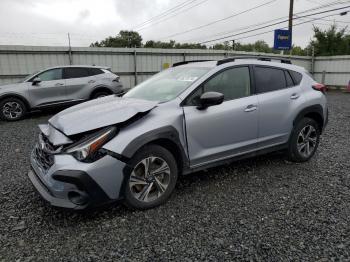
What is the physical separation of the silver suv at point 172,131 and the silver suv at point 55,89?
6.02 m

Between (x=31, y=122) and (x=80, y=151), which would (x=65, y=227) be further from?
(x=31, y=122)

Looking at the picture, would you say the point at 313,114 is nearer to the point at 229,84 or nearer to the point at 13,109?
the point at 229,84

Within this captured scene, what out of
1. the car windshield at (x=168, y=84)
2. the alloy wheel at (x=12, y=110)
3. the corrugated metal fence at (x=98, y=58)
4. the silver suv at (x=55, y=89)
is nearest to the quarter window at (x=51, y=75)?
the silver suv at (x=55, y=89)

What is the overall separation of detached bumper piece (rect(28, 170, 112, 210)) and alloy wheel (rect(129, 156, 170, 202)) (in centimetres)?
36

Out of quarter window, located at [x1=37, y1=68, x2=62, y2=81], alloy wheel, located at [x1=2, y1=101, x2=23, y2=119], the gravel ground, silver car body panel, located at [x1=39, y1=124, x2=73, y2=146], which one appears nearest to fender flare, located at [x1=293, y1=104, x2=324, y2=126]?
the gravel ground

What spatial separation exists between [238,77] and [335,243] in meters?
2.22

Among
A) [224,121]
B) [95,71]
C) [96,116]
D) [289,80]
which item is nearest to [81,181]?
[96,116]

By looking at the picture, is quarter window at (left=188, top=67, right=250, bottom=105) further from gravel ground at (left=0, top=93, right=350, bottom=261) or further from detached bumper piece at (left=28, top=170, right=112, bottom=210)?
detached bumper piece at (left=28, top=170, right=112, bottom=210)

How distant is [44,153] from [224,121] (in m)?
2.04

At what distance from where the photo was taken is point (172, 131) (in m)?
3.14

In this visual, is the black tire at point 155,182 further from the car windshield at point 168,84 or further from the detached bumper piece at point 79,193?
the car windshield at point 168,84

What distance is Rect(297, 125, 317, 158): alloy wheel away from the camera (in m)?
Result: 4.49

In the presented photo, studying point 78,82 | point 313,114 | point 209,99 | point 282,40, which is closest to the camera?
point 209,99

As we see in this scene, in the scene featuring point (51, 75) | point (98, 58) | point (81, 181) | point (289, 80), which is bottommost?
point (81, 181)
